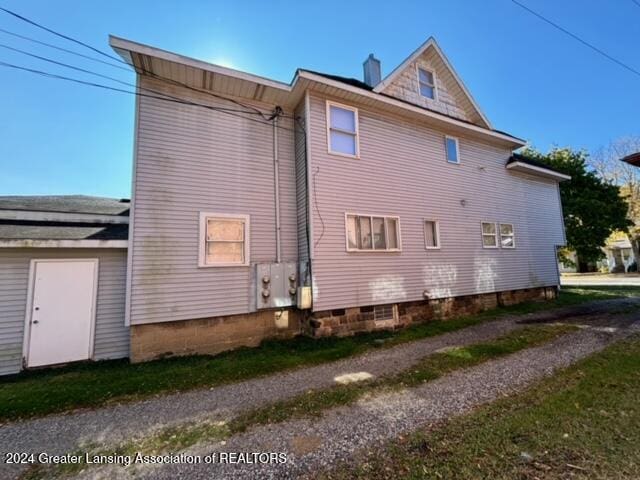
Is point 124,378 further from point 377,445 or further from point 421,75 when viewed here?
point 421,75

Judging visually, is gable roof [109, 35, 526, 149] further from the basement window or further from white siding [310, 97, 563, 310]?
the basement window

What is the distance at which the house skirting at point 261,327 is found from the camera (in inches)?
242

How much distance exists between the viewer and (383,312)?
8.27 meters

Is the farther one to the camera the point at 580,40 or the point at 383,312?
the point at 383,312

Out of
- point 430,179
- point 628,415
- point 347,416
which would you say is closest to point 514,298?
point 430,179

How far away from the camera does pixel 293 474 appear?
255cm

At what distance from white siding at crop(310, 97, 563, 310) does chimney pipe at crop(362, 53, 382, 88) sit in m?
2.62

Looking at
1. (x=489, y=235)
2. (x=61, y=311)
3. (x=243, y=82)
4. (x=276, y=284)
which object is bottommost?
(x=61, y=311)

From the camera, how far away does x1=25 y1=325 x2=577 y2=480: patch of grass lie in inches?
120

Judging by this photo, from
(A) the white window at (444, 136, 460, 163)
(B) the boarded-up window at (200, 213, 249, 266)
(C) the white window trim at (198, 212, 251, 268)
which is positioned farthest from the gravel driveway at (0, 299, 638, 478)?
(A) the white window at (444, 136, 460, 163)

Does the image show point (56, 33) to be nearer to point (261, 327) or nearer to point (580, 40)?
point (261, 327)

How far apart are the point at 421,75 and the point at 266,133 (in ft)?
21.4

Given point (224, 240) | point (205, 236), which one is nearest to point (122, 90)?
point (205, 236)

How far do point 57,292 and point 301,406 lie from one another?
5.81 metres
